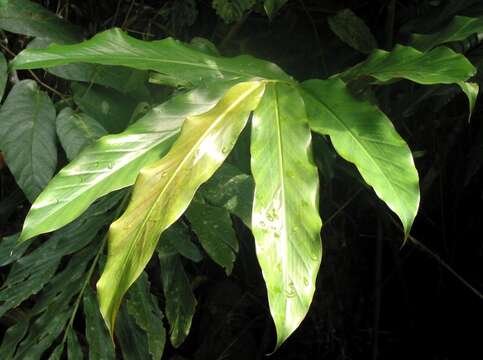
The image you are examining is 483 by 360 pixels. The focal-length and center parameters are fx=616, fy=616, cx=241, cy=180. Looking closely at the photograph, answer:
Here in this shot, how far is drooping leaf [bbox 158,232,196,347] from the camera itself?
0.85 metres

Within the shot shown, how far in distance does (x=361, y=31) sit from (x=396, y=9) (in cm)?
22

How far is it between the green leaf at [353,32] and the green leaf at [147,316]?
0.54 meters

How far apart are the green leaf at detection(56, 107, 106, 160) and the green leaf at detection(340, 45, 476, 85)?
41cm

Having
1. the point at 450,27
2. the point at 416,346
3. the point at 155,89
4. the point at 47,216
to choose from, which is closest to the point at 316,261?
the point at 47,216

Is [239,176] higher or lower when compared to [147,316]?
higher

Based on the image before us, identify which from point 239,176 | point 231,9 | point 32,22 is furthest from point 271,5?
point 32,22

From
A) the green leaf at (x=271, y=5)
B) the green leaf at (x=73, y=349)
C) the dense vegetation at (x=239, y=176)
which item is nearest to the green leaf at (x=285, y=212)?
the dense vegetation at (x=239, y=176)

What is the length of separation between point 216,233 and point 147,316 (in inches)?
6.1

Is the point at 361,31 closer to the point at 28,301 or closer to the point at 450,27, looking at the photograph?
the point at 450,27

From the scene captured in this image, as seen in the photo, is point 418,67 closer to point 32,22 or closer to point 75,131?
point 75,131

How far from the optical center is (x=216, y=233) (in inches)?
32.5

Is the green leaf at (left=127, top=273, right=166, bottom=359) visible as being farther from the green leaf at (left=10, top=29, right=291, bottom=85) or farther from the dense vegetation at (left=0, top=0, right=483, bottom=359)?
the green leaf at (left=10, top=29, right=291, bottom=85)

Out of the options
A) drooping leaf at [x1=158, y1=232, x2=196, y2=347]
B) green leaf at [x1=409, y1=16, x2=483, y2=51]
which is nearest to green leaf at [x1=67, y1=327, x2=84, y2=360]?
drooping leaf at [x1=158, y1=232, x2=196, y2=347]

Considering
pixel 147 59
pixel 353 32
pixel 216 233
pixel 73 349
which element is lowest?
pixel 73 349
